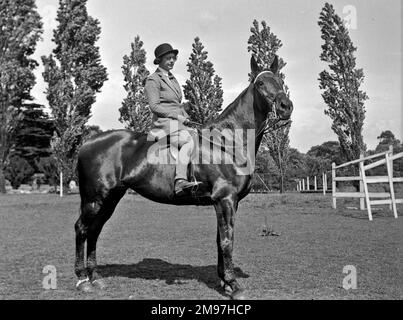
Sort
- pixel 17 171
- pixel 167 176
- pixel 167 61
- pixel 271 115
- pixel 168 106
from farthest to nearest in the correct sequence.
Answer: pixel 17 171 < pixel 167 61 < pixel 168 106 < pixel 167 176 < pixel 271 115

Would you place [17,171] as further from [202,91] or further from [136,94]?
[202,91]

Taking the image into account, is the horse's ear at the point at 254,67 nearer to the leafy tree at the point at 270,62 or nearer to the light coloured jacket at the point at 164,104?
the light coloured jacket at the point at 164,104

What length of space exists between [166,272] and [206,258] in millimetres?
1516

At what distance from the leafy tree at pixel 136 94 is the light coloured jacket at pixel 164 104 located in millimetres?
31723

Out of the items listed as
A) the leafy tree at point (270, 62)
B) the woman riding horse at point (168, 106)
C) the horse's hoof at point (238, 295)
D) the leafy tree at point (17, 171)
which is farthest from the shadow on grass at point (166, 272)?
the leafy tree at point (17, 171)

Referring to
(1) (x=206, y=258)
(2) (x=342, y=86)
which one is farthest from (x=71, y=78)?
(1) (x=206, y=258)

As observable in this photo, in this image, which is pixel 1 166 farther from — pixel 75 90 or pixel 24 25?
pixel 24 25

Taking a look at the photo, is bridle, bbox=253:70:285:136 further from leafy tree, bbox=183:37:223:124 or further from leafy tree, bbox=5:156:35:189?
leafy tree, bbox=5:156:35:189

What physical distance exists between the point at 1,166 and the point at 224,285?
3776 cm

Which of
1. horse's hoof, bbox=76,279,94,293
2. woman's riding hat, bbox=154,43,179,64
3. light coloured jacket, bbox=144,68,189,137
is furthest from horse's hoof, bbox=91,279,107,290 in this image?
woman's riding hat, bbox=154,43,179,64

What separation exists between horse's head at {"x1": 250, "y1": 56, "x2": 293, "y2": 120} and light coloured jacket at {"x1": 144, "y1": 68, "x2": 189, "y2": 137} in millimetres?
1293

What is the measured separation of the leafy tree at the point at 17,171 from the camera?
160ft

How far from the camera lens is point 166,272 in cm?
730

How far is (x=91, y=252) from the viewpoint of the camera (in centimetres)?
673
